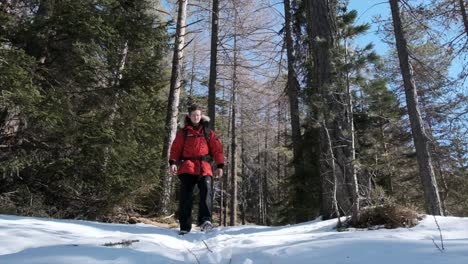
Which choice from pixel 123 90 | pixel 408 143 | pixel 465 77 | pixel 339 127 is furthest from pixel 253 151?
pixel 339 127

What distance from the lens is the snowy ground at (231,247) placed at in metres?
2.85

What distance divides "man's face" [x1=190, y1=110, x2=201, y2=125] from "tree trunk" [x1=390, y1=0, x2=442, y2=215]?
21.1ft

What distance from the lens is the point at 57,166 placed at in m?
6.96

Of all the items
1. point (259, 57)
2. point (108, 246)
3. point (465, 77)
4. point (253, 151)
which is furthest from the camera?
point (253, 151)

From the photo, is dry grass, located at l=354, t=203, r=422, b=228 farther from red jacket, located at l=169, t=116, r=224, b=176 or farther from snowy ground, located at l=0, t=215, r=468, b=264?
red jacket, located at l=169, t=116, r=224, b=176

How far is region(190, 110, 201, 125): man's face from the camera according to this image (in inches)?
230

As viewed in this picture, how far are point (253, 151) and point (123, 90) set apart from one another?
84.8 feet

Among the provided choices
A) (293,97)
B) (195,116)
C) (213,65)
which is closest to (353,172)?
(195,116)

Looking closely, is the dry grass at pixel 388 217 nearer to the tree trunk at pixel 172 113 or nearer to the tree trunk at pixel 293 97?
the tree trunk at pixel 172 113

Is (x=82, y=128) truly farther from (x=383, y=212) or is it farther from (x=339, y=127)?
(x=383, y=212)

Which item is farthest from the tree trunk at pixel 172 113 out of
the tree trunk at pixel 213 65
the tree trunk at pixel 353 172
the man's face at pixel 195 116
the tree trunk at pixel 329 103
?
the tree trunk at pixel 353 172

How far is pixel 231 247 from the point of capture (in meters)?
4.12

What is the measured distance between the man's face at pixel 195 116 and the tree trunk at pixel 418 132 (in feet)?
21.1

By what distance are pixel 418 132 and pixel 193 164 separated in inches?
267
